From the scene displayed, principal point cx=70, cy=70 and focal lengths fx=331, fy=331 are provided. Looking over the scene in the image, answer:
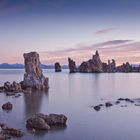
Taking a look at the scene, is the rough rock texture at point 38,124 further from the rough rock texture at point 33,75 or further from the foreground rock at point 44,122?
the rough rock texture at point 33,75

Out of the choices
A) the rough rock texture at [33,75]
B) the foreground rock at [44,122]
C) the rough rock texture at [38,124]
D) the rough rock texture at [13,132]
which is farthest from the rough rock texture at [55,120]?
the rough rock texture at [33,75]

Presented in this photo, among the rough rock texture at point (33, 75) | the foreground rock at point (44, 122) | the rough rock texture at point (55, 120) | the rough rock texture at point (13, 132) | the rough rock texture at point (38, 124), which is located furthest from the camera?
the rough rock texture at point (33, 75)

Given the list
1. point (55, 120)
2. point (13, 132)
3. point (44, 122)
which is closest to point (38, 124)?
point (44, 122)

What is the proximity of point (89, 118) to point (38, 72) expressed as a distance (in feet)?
165

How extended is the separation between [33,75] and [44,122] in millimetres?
55666

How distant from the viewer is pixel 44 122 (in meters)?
36.0

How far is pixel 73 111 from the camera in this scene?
4950 cm

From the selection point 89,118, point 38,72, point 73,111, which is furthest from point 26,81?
point 89,118

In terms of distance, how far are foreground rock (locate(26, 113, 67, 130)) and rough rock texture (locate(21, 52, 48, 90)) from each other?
51.6 m

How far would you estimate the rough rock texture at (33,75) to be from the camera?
90.2 meters

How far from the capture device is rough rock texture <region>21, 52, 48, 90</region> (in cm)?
9021

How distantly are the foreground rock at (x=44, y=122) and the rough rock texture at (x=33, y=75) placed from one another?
51597 mm

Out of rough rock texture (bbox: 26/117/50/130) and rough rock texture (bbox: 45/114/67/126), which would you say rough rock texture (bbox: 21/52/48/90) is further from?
rough rock texture (bbox: 26/117/50/130)

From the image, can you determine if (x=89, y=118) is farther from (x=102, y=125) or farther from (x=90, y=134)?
(x=90, y=134)
